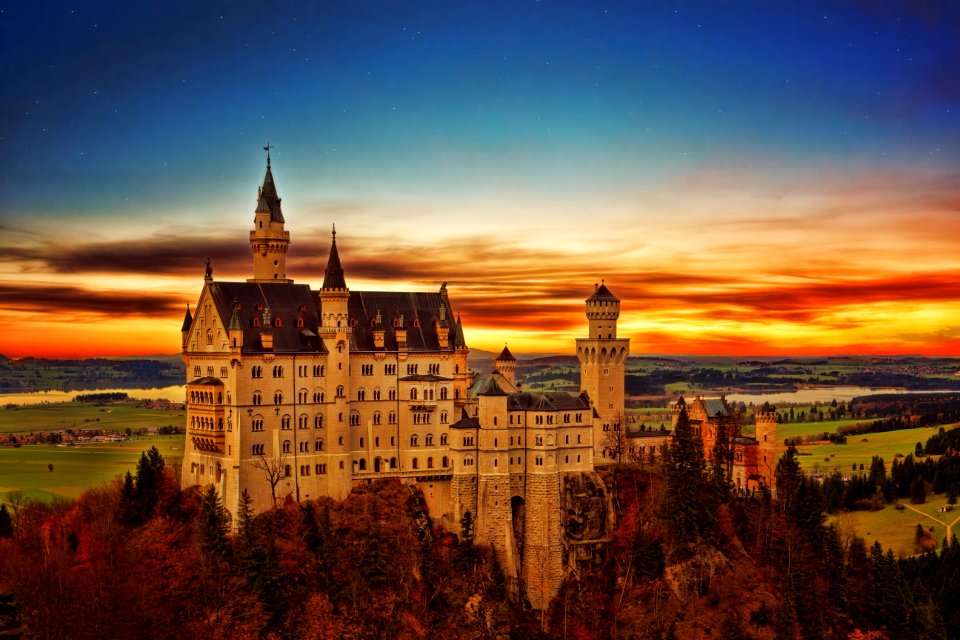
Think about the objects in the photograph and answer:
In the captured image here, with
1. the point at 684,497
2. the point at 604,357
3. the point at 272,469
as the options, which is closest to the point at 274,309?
the point at 272,469

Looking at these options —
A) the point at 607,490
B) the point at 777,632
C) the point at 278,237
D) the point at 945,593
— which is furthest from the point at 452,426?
the point at 945,593

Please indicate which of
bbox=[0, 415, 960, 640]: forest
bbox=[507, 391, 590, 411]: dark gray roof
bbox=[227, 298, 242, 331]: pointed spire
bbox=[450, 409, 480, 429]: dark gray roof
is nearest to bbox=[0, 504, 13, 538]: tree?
bbox=[0, 415, 960, 640]: forest

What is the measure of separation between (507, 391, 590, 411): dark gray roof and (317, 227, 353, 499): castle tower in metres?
16.1

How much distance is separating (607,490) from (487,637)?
2007cm

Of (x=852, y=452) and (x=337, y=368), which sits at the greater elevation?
(x=337, y=368)

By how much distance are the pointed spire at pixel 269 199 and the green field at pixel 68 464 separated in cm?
2803

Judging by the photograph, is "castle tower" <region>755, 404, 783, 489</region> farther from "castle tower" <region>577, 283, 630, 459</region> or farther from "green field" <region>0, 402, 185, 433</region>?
"green field" <region>0, 402, 185, 433</region>

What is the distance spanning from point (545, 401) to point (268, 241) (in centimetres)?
3122

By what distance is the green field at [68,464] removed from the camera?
111625 mm

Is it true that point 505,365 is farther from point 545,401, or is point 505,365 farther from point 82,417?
point 82,417

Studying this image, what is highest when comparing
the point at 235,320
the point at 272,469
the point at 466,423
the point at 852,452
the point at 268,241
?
the point at 268,241

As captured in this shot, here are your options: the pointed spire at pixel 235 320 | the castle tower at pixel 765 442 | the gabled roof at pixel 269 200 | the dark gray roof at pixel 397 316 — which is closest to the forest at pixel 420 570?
the castle tower at pixel 765 442

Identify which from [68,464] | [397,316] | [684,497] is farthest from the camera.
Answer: [68,464]

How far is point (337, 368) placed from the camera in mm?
90250
